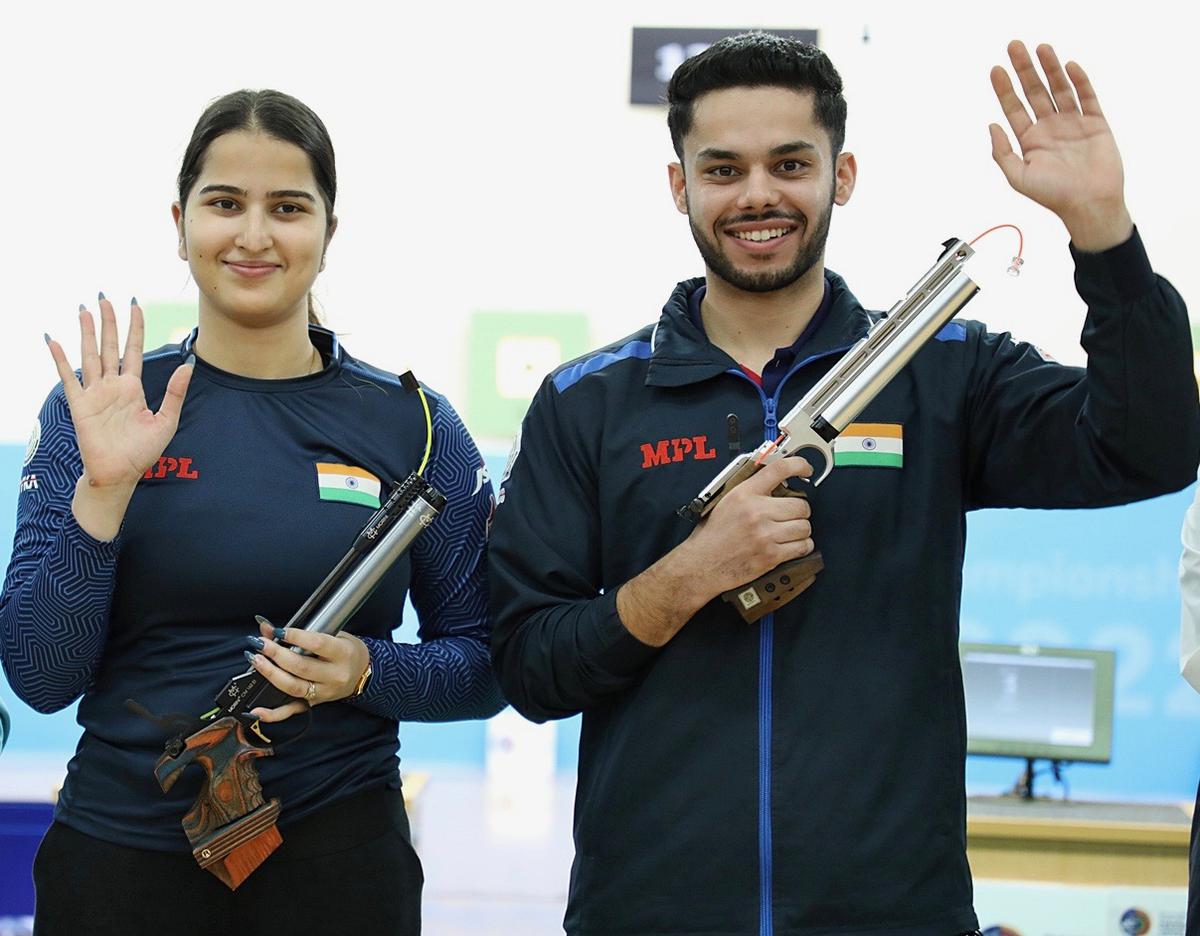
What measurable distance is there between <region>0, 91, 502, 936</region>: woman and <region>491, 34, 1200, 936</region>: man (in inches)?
9.2

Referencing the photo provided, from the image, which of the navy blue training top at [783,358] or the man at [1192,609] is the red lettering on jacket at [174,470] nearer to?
the navy blue training top at [783,358]

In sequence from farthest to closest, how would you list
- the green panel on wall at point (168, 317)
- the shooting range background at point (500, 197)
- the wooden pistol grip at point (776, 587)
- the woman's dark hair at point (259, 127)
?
the green panel on wall at point (168, 317), the shooting range background at point (500, 197), the woman's dark hair at point (259, 127), the wooden pistol grip at point (776, 587)

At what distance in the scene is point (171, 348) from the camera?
2.26 metres

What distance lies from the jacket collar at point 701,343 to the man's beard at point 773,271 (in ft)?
0.28

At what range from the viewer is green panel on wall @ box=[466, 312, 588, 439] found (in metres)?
4.71

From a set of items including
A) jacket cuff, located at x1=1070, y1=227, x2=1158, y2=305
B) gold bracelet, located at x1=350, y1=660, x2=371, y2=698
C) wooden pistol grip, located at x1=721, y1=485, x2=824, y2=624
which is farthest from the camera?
gold bracelet, located at x1=350, y1=660, x2=371, y2=698

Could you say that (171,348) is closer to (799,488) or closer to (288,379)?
(288,379)

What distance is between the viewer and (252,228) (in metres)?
2.08

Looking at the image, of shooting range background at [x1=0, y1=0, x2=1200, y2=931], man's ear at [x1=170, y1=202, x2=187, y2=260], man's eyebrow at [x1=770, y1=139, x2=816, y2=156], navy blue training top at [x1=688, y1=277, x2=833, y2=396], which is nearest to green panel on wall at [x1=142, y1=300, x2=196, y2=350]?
shooting range background at [x1=0, y1=0, x2=1200, y2=931]


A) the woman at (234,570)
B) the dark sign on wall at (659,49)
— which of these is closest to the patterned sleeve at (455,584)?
the woman at (234,570)

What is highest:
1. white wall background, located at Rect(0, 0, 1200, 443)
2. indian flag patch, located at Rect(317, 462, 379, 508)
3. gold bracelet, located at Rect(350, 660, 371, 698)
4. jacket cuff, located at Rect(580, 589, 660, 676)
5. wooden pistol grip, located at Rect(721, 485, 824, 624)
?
white wall background, located at Rect(0, 0, 1200, 443)

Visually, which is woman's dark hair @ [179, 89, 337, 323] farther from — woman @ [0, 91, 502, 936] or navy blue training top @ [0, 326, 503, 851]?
navy blue training top @ [0, 326, 503, 851]

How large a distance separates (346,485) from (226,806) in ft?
1.64

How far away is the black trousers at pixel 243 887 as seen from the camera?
195cm
